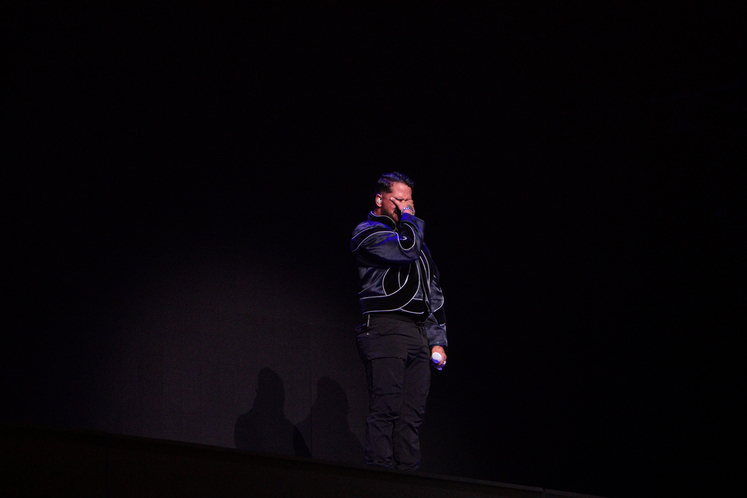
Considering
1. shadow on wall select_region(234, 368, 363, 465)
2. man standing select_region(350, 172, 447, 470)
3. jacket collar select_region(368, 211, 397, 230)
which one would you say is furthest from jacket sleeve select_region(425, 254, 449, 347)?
shadow on wall select_region(234, 368, 363, 465)

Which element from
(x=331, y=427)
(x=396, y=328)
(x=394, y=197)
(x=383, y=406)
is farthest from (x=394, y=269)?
(x=331, y=427)

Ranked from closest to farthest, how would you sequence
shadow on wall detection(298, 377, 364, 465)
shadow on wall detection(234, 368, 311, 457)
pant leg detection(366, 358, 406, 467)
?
pant leg detection(366, 358, 406, 467)
shadow on wall detection(234, 368, 311, 457)
shadow on wall detection(298, 377, 364, 465)

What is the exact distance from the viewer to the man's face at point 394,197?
2.79m

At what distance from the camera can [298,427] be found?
3465mm

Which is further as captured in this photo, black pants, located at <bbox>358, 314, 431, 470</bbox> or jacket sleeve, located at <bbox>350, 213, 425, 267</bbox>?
jacket sleeve, located at <bbox>350, 213, 425, 267</bbox>

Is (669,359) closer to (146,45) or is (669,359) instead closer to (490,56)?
(490,56)

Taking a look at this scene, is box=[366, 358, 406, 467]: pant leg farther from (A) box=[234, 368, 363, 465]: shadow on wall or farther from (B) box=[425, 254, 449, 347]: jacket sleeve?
(A) box=[234, 368, 363, 465]: shadow on wall

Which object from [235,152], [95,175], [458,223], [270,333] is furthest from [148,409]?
[458,223]

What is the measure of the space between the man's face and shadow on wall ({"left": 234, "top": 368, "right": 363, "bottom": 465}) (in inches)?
44.4

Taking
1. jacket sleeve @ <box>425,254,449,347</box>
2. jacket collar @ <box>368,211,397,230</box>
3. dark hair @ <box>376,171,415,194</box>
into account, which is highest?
dark hair @ <box>376,171,415,194</box>

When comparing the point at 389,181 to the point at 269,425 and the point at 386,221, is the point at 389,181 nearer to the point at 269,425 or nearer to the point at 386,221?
the point at 386,221

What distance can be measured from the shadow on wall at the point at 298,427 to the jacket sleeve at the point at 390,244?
105 cm

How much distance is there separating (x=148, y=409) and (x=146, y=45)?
1.66 metres

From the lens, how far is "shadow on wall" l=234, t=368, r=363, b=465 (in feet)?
10.7
